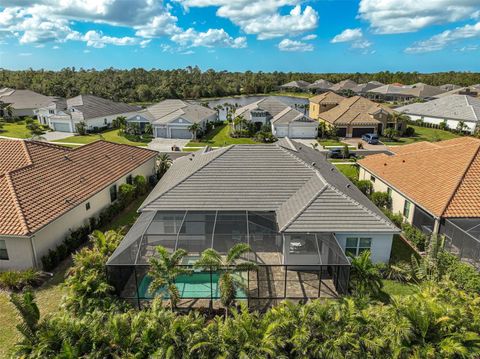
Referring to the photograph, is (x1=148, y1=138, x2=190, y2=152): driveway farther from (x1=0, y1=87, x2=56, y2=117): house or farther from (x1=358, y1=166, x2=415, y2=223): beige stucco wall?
(x1=0, y1=87, x2=56, y2=117): house

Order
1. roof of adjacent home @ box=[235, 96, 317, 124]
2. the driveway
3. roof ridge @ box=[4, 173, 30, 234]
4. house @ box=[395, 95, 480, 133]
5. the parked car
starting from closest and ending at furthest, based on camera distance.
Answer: roof ridge @ box=[4, 173, 30, 234] < the driveway < the parked car < roof of adjacent home @ box=[235, 96, 317, 124] < house @ box=[395, 95, 480, 133]

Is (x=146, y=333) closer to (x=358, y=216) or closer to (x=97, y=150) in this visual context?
(x=358, y=216)

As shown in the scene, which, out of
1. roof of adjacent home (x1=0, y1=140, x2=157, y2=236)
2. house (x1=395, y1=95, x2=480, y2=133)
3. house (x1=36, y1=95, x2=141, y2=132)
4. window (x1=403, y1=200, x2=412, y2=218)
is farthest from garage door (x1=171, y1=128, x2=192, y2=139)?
house (x1=395, y1=95, x2=480, y2=133)

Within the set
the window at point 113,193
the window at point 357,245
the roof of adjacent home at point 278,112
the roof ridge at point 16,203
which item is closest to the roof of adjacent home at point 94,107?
the roof of adjacent home at point 278,112

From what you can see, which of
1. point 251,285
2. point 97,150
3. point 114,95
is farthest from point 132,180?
point 114,95

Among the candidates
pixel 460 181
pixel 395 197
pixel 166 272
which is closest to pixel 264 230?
pixel 166 272

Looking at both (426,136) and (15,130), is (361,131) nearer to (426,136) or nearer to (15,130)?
(426,136)
